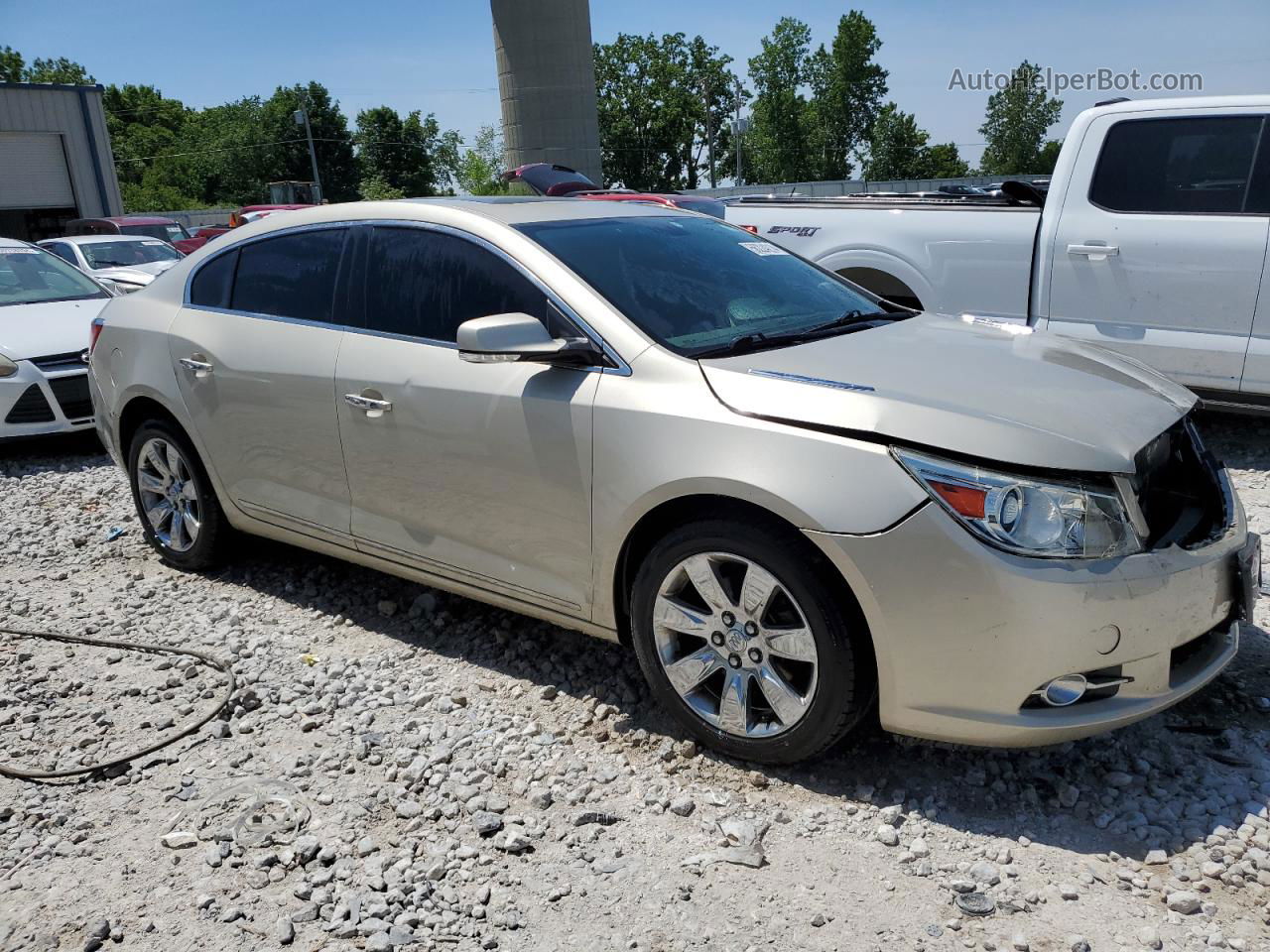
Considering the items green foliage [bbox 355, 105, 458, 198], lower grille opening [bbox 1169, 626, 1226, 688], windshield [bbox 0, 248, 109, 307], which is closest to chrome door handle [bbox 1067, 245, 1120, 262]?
lower grille opening [bbox 1169, 626, 1226, 688]

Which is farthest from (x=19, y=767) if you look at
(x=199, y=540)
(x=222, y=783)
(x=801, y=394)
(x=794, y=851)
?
(x=801, y=394)

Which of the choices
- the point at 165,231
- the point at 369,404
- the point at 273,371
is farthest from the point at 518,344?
the point at 165,231

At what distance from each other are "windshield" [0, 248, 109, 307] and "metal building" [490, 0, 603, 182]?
30.7 metres

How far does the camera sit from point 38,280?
30.3 feet

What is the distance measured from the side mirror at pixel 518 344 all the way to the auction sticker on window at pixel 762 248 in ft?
3.66

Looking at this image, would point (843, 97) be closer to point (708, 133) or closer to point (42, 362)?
point (708, 133)

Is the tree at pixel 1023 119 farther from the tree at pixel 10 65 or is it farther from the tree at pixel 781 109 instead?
the tree at pixel 10 65

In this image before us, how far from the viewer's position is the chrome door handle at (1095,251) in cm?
611

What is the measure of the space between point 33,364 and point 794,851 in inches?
Answer: 283

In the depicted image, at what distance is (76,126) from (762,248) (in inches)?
1491

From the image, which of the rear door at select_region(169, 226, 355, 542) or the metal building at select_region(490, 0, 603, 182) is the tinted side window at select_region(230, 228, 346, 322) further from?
the metal building at select_region(490, 0, 603, 182)

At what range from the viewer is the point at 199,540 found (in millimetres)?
5016

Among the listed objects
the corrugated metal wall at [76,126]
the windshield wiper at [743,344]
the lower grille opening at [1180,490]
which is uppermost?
the corrugated metal wall at [76,126]

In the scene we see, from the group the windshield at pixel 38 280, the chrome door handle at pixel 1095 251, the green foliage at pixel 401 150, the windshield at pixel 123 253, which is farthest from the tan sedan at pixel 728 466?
the green foliage at pixel 401 150
